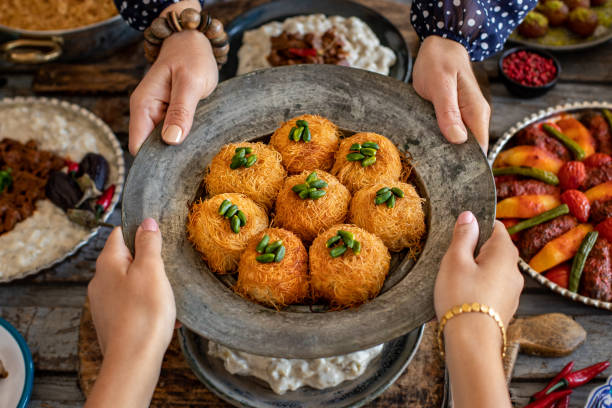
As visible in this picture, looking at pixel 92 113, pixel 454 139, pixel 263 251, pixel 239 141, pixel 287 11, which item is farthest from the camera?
pixel 287 11

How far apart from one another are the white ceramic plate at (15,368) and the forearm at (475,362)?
4.66ft

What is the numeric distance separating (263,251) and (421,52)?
3.15 ft

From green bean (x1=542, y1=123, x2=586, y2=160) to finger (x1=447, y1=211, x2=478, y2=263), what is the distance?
1166mm

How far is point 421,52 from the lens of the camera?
5.87 feet

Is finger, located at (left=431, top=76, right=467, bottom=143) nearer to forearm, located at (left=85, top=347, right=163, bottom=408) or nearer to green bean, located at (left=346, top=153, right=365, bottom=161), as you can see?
green bean, located at (left=346, top=153, right=365, bottom=161)

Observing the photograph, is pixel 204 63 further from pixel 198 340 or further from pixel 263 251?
pixel 198 340

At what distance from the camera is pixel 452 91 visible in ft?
5.14

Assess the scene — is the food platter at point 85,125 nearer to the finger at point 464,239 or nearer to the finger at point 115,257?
the finger at point 115,257

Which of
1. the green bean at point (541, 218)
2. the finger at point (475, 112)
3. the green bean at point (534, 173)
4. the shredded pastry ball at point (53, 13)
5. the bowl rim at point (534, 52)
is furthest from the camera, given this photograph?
the shredded pastry ball at point (53, 13)

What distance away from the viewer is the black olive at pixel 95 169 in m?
2.22

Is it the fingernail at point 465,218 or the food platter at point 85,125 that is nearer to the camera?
the fingernail at point 465,218

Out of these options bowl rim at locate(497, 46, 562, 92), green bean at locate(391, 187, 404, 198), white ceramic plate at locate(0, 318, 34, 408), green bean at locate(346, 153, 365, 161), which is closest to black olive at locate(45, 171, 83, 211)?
white ceramic plate at locate(0, 318, 34, 408)

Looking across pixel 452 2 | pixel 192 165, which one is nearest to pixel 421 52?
pixel 452 2

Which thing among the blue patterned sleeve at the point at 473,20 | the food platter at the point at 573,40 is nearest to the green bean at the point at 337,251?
the blue patterned sleeve at the point at 473,20
